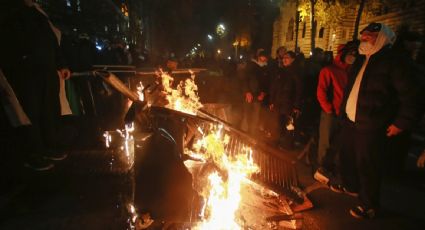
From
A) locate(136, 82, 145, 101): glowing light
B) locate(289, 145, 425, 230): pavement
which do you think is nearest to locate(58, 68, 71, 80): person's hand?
locate(136, 82, 145, 101): glowing light

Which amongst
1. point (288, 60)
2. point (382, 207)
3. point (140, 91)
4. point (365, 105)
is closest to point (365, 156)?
point (365, 105)

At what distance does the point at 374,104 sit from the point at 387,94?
0.61 feet

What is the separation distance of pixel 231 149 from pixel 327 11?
16.1 metres

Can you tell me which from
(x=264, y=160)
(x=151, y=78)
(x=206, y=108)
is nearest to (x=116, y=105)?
(x=151, y=78)

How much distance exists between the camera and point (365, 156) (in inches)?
145

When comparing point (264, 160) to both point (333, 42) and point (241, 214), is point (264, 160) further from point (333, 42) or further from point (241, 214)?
point (333, 42)

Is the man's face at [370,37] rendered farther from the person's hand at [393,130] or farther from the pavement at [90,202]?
the pavement at [90,202]

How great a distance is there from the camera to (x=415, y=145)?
24.0 ft

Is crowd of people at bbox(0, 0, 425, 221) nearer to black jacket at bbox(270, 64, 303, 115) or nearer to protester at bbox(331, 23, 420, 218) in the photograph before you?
protester at bbox(331, 23, 420, 218)

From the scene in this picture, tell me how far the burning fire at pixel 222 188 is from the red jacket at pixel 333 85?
1668 millimetres

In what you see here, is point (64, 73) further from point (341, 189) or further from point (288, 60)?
point (341, 189)

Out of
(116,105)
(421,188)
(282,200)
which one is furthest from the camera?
(116,105)

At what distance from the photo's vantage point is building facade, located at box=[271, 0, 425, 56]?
617 inches

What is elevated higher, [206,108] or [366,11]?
[366,11]
